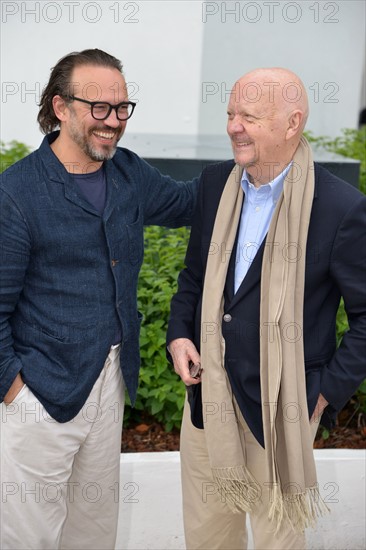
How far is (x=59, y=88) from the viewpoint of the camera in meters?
2.83

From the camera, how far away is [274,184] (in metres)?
2.76

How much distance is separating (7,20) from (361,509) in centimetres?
532

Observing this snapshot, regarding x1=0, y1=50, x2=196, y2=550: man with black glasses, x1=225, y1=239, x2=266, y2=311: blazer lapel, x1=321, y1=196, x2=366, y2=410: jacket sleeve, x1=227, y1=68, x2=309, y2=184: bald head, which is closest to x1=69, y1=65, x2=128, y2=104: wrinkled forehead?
x1=0, y1=50, x2=196, y2=550: man with black glasses

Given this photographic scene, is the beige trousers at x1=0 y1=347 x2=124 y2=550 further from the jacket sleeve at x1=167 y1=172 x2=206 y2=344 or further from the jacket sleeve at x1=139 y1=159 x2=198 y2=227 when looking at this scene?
the jacket sleeve at x1=139 y1=159 x2=198 y2=227

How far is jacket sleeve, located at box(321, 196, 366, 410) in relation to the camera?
8.69ft

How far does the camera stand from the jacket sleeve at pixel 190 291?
302 centimetres

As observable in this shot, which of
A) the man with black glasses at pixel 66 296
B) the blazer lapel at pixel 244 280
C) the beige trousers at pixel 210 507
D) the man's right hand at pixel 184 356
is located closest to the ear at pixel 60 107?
the man with black glasses at pixel 66 296

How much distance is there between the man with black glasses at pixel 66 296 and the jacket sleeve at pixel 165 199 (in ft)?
0.29

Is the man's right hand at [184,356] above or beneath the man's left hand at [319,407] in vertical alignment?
above

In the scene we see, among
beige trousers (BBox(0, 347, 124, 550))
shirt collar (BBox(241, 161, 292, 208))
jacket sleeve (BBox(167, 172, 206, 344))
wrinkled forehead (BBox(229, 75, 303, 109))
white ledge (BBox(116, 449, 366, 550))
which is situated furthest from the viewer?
white ledge (BBox(116, 449, 366, 550))

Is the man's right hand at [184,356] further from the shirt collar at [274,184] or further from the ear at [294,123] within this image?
the ear at [294,123]

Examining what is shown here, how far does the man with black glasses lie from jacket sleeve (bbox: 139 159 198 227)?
9 cm

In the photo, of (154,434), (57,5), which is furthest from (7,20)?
(154,434)

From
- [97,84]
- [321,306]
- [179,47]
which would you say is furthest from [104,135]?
[179,47]
